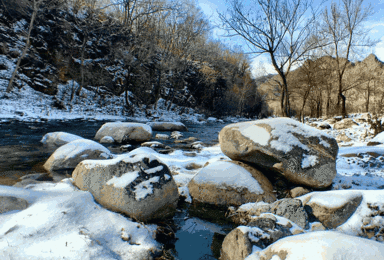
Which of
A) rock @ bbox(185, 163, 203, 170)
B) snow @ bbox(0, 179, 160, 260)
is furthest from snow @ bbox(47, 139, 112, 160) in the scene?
snow @ bbox(0, 179, 160, 260)

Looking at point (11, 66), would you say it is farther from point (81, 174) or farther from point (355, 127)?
point (355, 127)

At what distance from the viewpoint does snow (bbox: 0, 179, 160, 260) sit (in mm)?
1736

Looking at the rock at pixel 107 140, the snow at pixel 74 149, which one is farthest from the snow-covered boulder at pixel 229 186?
the rock at pixel 107 140

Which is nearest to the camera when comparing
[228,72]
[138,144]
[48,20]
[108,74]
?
[138,144]

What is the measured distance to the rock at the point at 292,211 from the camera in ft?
8.25

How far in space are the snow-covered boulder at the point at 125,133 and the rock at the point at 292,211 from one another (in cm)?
605

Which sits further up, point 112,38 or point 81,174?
point 112,38

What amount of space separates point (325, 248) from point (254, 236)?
0.67 metres

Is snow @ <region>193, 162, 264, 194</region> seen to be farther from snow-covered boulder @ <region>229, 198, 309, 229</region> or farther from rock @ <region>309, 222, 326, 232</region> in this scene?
rock @ <region>309, 222, 326, 232</region>

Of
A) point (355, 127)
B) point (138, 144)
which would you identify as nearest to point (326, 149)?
point (138, 144)

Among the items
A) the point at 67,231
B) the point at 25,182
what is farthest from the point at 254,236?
the point at 25,182

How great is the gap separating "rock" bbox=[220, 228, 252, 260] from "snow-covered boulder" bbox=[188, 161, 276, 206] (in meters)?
1.19

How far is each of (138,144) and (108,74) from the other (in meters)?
13.3

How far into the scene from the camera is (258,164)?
3865mm
